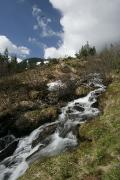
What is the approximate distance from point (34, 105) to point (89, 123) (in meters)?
16.6

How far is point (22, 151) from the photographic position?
3812 centimetres

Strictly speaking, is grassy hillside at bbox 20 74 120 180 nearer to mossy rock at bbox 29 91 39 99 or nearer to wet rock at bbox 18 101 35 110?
wet rock at bbox 18 101 35 110

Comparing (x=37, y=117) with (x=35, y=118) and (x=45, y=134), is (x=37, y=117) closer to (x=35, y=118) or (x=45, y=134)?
(x=35, y=118)

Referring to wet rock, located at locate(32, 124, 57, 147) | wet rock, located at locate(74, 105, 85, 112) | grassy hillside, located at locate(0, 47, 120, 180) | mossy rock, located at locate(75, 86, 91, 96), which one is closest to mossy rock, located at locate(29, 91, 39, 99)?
grassy hillside, located at locate(0, 47, 120, 180)

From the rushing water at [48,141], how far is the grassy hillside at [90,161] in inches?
94.1

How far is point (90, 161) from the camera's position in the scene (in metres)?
29.7

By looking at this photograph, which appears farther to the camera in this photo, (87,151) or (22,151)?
(22,151)

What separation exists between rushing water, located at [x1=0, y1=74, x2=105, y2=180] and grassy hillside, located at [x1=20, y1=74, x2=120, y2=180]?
7.84 feet

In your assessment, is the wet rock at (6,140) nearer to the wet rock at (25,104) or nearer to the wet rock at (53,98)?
the wet rock at (25,104)

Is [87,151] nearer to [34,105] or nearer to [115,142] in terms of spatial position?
[115,142]

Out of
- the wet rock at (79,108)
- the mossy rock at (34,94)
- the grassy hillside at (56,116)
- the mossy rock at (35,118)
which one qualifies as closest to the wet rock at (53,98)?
the grassy hillside at (56,116)

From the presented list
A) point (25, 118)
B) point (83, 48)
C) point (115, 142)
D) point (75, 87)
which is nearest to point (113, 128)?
point (115, 142)

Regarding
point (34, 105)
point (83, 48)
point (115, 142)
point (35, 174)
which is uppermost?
point (83, 48)

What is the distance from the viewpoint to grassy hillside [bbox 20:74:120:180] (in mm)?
27791
